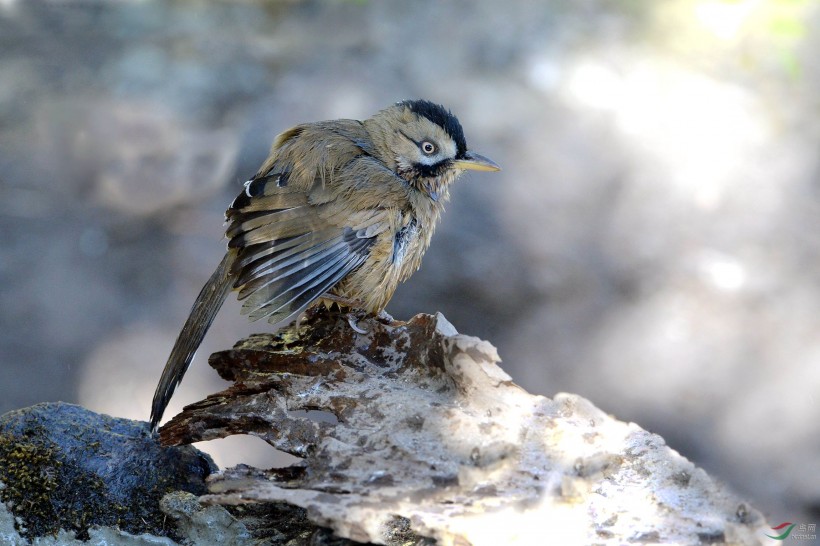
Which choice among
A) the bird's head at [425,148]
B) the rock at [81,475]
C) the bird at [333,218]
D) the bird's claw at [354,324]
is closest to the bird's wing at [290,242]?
the bird at [333,218]

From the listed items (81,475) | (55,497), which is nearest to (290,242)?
(81,475)

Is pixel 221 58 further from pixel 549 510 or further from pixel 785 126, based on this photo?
pixel 549 510

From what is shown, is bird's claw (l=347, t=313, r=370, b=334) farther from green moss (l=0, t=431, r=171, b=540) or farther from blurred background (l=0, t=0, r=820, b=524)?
blurred background (l=0, t=0, r=820, b=524)

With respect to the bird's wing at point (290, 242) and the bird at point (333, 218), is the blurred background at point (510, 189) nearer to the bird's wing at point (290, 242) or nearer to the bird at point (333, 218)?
the bird at point (333, 218)

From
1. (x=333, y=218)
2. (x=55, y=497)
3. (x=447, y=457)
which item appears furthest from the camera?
(x=333, y=218)

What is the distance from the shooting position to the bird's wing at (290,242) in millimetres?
3719

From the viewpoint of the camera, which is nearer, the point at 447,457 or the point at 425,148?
the point at 447,457

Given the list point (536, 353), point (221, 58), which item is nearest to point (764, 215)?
point (536, 353)

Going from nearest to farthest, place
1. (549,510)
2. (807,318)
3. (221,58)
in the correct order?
(549,510) < (807,318) < (221,58)

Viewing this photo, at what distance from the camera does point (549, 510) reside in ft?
9.15

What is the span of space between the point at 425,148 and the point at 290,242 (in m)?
0.92

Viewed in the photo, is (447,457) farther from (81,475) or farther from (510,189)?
(510,189)

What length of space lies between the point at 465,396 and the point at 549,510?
60 centimetres

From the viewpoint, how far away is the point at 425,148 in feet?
14.2
